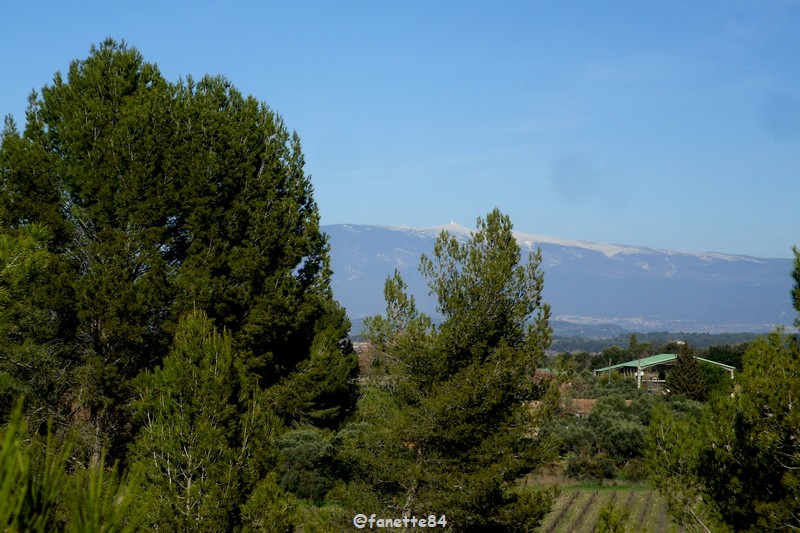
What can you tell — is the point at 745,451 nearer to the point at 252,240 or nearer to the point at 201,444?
the point at 201,444

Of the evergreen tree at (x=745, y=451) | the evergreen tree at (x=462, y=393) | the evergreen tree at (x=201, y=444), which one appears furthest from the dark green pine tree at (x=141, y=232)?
the evergreen tree at (x=745, y=451)

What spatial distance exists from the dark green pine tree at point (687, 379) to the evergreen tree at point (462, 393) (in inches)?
2002

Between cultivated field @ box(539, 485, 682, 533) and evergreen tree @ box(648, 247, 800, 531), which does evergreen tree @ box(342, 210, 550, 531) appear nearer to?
evergreen tree @ box(648, 247, 800, 531)

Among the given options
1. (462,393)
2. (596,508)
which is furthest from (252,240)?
(596,508)

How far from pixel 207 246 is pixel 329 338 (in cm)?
385

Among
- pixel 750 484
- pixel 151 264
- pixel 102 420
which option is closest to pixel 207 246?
pixel 151 264

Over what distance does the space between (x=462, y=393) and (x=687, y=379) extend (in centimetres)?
5428

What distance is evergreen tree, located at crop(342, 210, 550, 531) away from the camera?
51.6ft

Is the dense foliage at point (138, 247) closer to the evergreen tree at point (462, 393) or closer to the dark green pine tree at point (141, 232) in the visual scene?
the dark green pine tree at point (141, 232)

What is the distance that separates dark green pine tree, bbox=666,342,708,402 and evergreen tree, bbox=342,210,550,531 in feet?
167

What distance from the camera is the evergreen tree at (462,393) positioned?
620 inches

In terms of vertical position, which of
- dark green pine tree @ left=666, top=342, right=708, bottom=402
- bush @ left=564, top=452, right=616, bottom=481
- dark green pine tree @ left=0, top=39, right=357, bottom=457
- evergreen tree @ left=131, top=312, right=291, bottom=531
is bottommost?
bush @ left=564, top=452, right=616, bottom=481

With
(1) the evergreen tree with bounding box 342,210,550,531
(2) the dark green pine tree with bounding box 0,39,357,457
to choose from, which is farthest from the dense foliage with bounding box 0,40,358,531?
(1) the evergreen tree with bounding box 342,210,550,531

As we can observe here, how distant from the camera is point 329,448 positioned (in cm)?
3078
